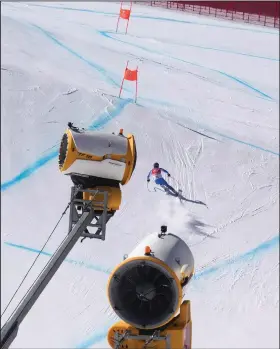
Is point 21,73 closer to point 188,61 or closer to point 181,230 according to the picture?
point 188,61

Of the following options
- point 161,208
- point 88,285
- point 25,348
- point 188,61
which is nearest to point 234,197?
point 161,208

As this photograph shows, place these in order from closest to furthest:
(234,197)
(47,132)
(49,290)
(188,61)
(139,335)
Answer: (139,335) → (49,290) → (234,197) → (47,132) → (188,61)

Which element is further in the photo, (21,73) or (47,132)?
(21,73)

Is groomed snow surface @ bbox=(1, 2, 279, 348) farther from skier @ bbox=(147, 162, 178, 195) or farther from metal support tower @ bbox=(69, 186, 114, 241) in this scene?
metal support tower @ bbox=(69, 186, 114, 241)

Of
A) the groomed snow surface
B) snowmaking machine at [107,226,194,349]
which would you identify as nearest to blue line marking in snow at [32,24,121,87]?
the groomed snow surface

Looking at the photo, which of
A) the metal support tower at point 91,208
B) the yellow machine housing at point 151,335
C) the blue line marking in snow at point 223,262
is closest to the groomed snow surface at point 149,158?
the blue line marking in snow at point 223,262

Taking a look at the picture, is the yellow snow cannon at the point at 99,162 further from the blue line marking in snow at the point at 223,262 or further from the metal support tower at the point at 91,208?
the blue line marking in snow at the point at 223,262
